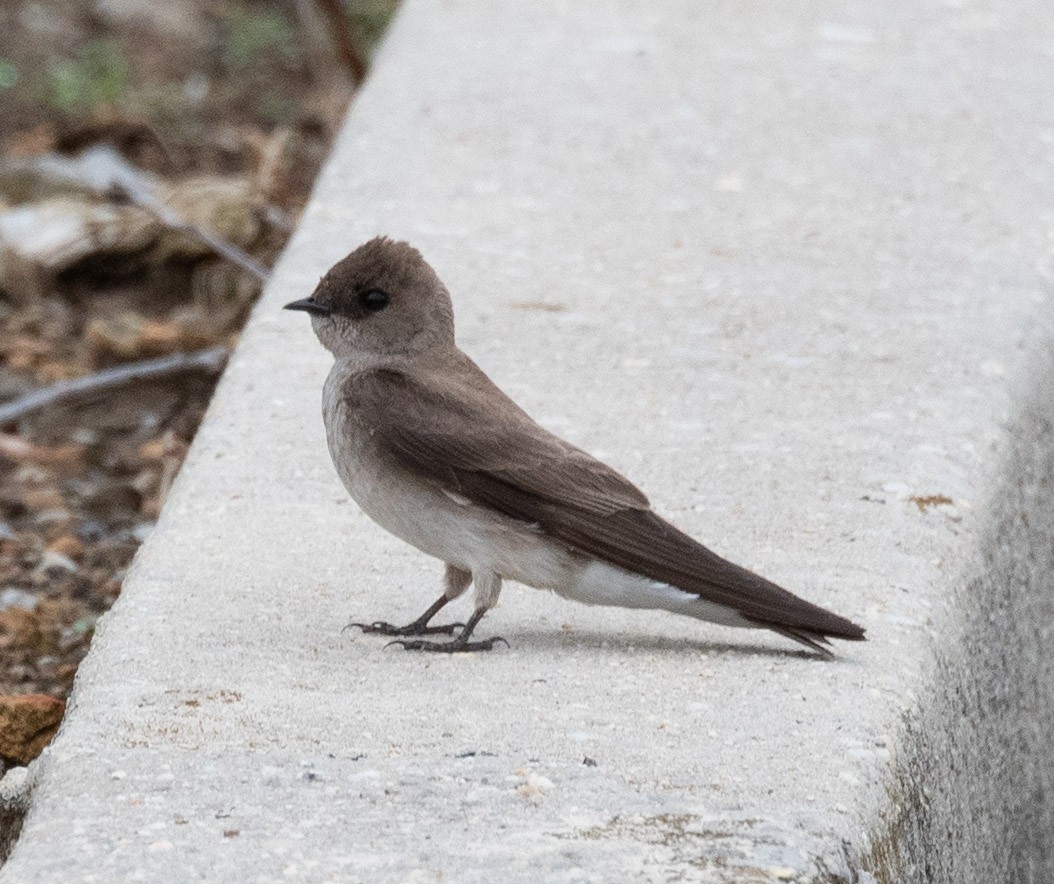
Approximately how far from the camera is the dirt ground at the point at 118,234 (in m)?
5.70

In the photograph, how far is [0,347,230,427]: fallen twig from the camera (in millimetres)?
6430

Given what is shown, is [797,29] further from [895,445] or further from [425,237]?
[895,445]

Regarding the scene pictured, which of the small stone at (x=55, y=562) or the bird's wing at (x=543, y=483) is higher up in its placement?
the bird's wing at (x=543, y=483)

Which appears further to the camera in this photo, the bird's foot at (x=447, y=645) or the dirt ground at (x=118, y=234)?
the dirt ground at (x=118, y=234)

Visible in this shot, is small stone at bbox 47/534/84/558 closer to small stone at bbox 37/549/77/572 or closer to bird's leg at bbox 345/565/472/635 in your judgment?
small stone at bbox 37/549/77/572

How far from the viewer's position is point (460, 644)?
12.7 feet

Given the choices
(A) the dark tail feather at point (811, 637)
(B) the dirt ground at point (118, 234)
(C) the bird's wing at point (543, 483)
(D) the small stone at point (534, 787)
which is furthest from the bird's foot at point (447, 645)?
(B) the dirt ground at point (118, 234)

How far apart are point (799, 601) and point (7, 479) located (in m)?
3.14

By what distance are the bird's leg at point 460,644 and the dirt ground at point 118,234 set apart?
3.94 ft

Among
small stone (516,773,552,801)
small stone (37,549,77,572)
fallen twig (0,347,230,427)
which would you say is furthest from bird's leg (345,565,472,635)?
fallen twig (0,347,230,427)

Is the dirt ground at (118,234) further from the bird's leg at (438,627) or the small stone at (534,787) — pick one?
the small stone at (534,787)

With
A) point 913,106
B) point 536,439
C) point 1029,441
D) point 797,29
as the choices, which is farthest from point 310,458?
point 797,29

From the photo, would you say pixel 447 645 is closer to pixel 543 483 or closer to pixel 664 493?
pixel 543 483

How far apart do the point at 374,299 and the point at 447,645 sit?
0.81 m
